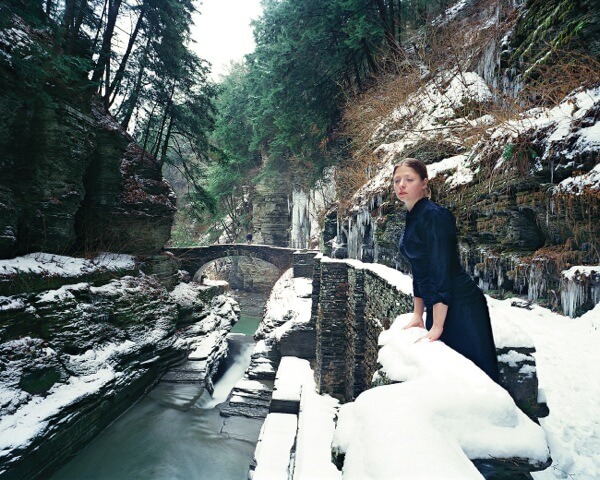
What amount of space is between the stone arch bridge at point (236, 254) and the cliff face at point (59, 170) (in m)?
7.89

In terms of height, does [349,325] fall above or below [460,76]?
below

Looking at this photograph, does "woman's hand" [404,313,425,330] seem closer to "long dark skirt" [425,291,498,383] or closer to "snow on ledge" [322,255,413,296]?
"long dark skirt" [425,291,498,383]

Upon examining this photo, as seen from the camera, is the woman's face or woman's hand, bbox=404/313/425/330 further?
woman's hand, bbox=404/313/425/330

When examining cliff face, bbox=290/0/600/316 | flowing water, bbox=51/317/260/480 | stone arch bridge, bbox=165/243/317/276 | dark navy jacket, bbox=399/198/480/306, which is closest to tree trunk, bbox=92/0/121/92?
stone arch bridge, bbox=165/243/317/276

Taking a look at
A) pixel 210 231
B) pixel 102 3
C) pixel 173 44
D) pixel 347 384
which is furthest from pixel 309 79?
pixel 210 231

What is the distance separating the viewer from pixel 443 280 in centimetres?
185

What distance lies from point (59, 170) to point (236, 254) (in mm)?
15926

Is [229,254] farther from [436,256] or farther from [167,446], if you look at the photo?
[436,256]

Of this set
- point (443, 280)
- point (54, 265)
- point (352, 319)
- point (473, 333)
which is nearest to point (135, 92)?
point (54, 265)

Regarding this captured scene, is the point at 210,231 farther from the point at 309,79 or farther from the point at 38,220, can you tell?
the point at 38,220

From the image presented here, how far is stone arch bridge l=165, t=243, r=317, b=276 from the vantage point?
2048 centimetres

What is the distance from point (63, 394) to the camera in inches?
269

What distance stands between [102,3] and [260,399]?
16.2 metres

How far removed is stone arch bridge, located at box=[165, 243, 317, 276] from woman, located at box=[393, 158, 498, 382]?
60.3 ft
